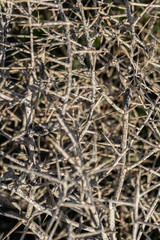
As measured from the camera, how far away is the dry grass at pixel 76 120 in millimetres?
1031

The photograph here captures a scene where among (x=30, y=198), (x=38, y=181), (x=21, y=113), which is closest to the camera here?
(x=30, y=198)

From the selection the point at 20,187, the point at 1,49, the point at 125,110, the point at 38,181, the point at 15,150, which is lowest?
the point at 15,150

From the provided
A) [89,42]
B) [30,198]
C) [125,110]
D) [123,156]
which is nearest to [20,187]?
[30,198]

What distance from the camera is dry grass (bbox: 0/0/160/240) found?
1.03m

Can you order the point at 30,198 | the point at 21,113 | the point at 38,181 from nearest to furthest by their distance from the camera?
the point at 30,198 < the point at 38,181 < the point at 21,113

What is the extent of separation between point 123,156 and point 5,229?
1.21 meters

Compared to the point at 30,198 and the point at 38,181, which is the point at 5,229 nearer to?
the point at 38,181

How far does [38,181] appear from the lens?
1486 millimetres

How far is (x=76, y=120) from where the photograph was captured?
1.39 metres

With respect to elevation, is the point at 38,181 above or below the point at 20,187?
below

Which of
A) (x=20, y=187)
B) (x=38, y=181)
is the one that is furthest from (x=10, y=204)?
(x=20, y=187)

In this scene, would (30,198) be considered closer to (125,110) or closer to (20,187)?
(20,187)

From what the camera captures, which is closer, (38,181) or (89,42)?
(89,42)

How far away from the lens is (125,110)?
1291 mm
